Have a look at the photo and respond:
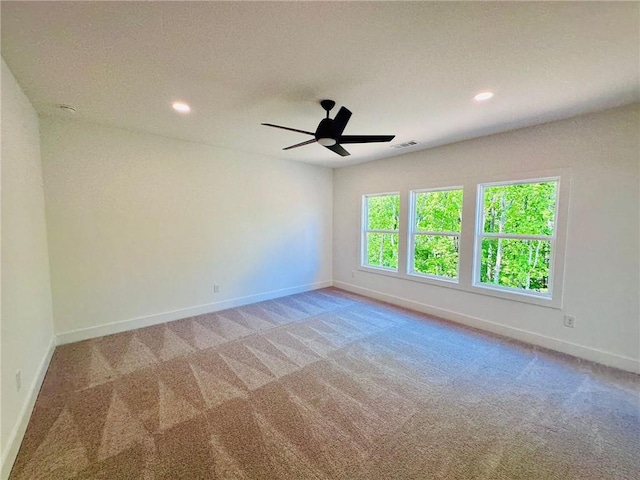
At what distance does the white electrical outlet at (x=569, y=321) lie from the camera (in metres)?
3.00

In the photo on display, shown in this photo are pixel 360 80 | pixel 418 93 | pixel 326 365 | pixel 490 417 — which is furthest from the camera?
pixel 326 365

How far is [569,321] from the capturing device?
3.02 metres

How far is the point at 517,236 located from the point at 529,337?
→ 4.05ft

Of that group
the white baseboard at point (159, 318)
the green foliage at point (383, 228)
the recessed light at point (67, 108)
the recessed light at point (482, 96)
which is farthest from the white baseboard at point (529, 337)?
the recessed light at point (67, 108)

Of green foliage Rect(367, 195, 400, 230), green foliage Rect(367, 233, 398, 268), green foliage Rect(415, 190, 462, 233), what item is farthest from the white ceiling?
green foliage Rect(367, 233, 398, 268)

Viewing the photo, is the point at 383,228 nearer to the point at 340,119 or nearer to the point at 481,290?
the point at 481,290

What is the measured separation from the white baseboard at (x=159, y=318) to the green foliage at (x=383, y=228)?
1674mm

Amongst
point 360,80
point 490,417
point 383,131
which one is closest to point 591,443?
point 490,417

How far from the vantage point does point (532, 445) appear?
1775 millimetres

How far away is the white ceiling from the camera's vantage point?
1503mm

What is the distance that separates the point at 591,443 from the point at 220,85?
3.79 metres

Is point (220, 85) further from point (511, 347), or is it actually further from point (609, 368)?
point (609, 368)

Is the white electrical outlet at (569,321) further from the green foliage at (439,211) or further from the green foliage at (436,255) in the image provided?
the green foliage at (439,211)

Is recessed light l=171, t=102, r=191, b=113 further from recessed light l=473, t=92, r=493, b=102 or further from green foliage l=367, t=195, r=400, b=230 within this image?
green foliage l=367, t=195, r=400, b=230
